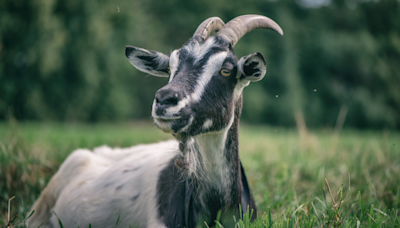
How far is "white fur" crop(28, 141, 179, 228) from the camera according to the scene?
299 cm

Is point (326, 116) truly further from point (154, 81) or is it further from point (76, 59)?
point (76, 59)

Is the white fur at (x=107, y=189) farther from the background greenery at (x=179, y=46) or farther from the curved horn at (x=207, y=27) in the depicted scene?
the background greenery at (x=179, y=46)

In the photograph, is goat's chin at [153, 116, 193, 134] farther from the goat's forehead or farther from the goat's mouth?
the goat's forehead

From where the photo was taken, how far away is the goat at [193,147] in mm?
2361

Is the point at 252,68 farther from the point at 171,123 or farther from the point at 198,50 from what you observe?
the point at 171,123

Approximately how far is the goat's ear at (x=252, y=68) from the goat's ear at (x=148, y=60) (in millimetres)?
757

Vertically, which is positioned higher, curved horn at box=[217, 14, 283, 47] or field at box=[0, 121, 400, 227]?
curved horn at box=[217, 14, 283, 47]

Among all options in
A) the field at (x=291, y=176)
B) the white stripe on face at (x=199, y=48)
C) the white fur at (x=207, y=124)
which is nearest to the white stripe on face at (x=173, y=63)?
the white stripe on face at (x=199, y=48)

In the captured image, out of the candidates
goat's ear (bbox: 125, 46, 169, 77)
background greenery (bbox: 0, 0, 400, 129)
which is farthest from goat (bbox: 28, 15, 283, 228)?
background greenery (bbox: 0, 0, 400, 129)

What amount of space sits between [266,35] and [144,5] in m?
11.0

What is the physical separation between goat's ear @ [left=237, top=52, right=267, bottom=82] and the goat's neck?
391 millimetres

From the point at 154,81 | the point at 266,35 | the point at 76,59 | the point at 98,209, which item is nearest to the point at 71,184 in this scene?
the point at 98,209

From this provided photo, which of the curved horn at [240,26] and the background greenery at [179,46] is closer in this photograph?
the curved horn at [240,26]

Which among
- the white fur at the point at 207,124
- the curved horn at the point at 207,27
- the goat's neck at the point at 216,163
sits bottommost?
the goat's neck at the point at 216,163
